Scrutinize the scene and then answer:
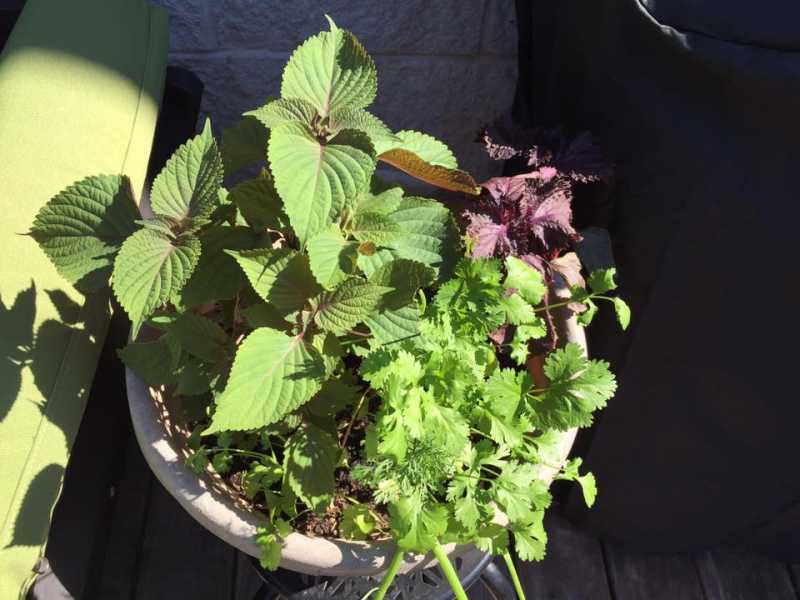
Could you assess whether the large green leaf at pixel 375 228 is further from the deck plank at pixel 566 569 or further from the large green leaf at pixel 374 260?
the deck plank at pixel 566 569

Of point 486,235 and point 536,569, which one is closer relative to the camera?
point 486,235

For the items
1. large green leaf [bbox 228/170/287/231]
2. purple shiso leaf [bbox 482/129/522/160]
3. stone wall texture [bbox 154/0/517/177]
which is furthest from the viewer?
stone wall texture [bbox 154/0/517/177]

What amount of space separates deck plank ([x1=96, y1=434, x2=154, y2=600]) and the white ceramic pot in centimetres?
56

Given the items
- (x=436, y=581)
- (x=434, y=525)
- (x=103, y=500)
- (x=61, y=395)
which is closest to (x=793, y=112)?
(x=434, y=525)

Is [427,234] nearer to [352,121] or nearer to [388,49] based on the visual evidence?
[352,121]

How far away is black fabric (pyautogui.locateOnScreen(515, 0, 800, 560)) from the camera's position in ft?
2.77

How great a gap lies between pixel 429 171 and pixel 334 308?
0.17 m

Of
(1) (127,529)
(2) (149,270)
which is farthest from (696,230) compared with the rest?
(1) (127,529)

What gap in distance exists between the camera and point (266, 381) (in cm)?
73

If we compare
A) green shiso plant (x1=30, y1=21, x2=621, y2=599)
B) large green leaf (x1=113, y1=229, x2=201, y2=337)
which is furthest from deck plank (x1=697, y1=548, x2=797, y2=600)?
large green leaf (x1=113, y1=229, x2=201, y2=337)

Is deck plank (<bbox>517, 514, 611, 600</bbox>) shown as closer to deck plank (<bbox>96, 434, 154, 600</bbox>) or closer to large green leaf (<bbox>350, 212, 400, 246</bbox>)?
deck plank (<bbox>96, 434, 154, 600</bbox>)

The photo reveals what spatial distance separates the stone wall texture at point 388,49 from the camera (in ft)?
4.63

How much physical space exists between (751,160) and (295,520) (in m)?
0.66

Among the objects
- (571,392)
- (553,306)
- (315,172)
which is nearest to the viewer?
(315,172)
